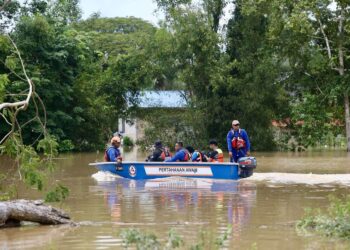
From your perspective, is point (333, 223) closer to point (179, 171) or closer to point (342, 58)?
point (179, 171)

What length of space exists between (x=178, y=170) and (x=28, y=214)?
32.4 feet

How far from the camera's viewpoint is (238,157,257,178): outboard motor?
68.5 feet

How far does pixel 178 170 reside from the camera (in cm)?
2158

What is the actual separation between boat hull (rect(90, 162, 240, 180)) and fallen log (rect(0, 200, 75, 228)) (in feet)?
→ 30.0

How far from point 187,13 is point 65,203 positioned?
28.8 meters

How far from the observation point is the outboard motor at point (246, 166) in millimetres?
20875

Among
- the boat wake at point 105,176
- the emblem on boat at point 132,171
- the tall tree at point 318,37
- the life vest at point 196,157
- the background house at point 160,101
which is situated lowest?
the boat wake at point 105,176

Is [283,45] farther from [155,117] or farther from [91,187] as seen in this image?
[91,187]

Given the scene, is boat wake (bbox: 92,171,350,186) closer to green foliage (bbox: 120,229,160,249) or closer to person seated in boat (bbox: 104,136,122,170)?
person seated in boat (bbox: 104,136,122,170)

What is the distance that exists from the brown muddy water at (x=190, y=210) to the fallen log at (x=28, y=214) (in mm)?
175

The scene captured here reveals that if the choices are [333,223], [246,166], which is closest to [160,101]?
[246,166]

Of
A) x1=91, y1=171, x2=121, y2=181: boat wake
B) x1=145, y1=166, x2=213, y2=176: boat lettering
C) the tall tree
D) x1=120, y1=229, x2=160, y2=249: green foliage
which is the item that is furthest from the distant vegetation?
x1=120, y1=229, x2=160, y2=249: green foliage

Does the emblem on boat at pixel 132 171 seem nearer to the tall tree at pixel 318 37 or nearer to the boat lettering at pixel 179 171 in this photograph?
the boat lettering at pixel 179 171

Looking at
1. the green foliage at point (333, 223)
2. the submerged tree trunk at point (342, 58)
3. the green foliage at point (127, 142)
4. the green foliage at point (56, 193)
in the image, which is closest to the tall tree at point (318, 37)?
the submerged tree trunk at point (342, 58)
